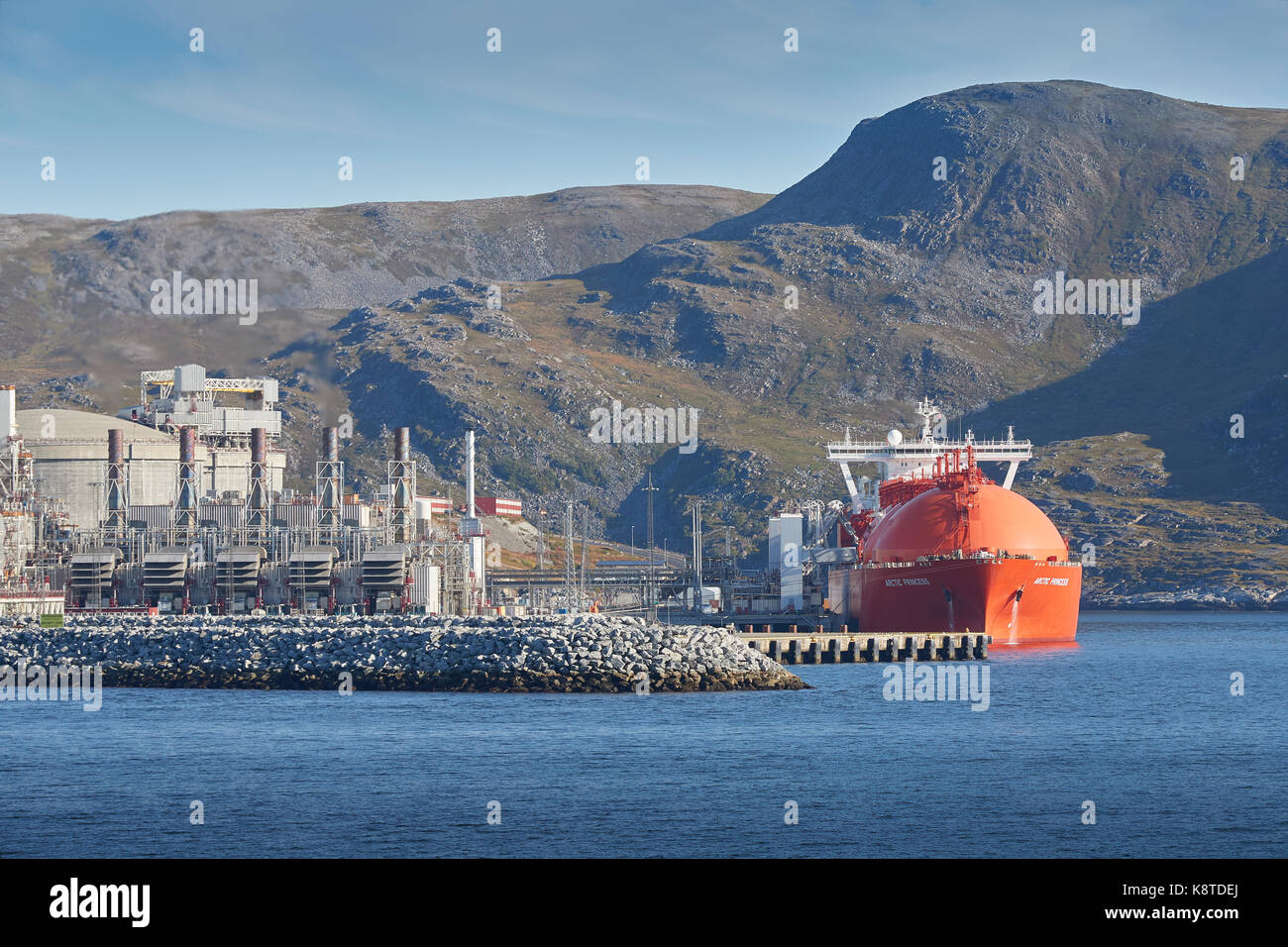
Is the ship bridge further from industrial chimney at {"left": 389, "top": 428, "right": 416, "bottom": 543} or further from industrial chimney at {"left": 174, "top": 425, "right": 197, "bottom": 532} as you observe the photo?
industrial chimney at {"left": 174, "top": 425, "right": 197, "bottom": 532}

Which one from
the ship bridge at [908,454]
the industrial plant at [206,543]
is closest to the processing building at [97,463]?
the industrial plant at [206,543]

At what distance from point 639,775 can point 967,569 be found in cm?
6710

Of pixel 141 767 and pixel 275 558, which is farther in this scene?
pixel 275 558

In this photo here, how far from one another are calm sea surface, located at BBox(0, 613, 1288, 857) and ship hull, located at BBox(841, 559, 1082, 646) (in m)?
34.5

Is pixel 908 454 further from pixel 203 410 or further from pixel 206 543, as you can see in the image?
pixel 206 543

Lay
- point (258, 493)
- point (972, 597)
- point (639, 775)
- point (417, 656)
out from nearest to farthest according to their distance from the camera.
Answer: point (639, 775), point (417, 656), point (258, 493), point (972, 597)

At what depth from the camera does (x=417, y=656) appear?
255 ft

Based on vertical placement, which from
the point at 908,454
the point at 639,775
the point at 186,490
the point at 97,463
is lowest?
the point at 639,775

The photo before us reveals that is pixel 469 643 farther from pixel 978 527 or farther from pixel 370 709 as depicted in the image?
pixel 978 527

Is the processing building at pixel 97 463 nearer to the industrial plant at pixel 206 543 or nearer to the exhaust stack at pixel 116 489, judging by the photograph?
the industrial plant at pixel 206 543

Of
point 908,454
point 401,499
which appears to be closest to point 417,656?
point 401,499
